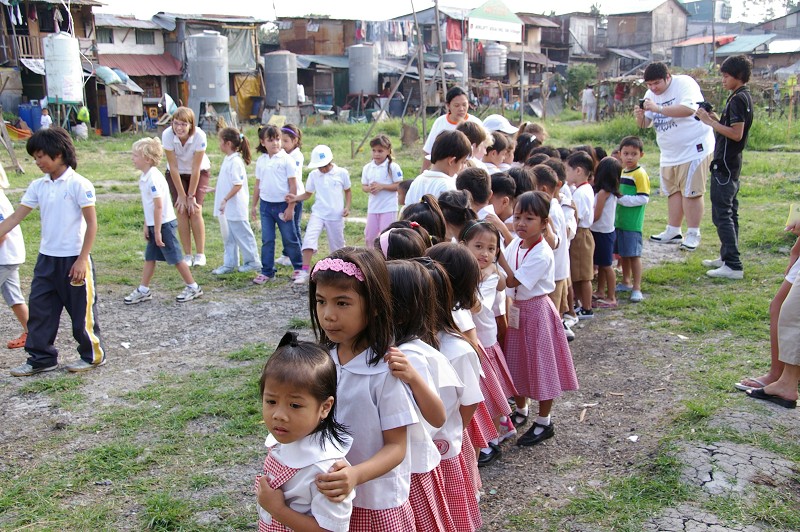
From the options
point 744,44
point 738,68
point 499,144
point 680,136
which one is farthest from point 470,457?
point 744,44

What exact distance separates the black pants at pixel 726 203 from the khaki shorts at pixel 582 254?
1.70 m

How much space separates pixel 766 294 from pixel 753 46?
4004 cm

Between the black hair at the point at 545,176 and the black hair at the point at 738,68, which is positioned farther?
the black hair at the point at 738,68

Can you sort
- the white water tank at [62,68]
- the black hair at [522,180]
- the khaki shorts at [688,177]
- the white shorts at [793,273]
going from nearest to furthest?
the white shorts at [793,273] < the black hair at [522,180] < the khaki shorts at [688,177] < the white water tank at [62,68]

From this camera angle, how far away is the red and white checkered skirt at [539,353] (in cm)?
370

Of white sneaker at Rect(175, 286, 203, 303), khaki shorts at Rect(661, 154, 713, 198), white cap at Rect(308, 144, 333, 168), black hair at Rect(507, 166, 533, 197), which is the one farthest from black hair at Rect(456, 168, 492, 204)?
khaki shorts at Rect(661, 154, 713, 198)

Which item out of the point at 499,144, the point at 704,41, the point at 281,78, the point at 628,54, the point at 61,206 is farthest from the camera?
the point at 628,54

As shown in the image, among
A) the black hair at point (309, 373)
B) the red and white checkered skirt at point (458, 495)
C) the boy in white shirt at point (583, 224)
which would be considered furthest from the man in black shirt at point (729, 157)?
the black hair at point (309, 373)

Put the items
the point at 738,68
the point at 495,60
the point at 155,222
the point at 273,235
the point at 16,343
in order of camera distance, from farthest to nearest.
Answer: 1. the point at 495,60
2. the point at 273,235
3. the point at 738,68
4. the point at 155,222
5. the point at 16,343

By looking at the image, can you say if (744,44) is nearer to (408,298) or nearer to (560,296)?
(560,296)

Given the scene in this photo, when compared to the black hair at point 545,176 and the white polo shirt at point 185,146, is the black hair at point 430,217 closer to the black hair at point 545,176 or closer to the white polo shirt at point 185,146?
the black hair at point 545,176

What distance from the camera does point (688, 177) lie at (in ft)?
24.6

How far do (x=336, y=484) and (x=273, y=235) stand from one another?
5502mm

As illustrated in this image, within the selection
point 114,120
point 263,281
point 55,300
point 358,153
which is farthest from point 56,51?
point 55,300
